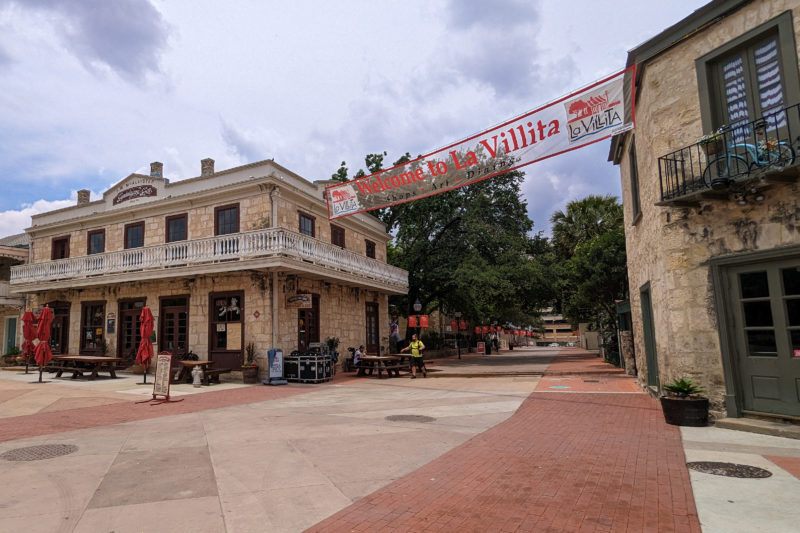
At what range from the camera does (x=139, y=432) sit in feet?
25.3

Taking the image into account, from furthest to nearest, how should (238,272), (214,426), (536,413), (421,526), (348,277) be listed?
(348,277)
(238,272)
(536,413)
(214,426)
(421,526)

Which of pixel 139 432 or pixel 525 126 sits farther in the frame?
pixel 525 126

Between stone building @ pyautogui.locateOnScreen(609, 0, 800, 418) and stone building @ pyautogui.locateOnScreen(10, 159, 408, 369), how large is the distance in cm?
1066

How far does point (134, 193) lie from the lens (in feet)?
63.9

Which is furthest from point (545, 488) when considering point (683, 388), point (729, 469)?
point (683, 388)

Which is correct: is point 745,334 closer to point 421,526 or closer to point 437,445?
point 437,445

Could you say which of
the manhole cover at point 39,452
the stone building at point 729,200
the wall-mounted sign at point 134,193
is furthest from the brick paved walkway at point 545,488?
the wall-mounted sign at point 134,193

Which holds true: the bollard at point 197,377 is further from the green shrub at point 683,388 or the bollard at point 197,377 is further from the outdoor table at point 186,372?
the green shrub at point 683,388

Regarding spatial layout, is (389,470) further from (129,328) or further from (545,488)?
(129,328)

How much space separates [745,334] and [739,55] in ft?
14.2

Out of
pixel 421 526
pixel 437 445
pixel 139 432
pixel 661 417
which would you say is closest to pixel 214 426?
pixel 139 432

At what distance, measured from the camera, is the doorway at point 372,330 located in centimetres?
2225

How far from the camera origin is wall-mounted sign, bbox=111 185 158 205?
19062 millimetres

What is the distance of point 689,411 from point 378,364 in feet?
38.1
